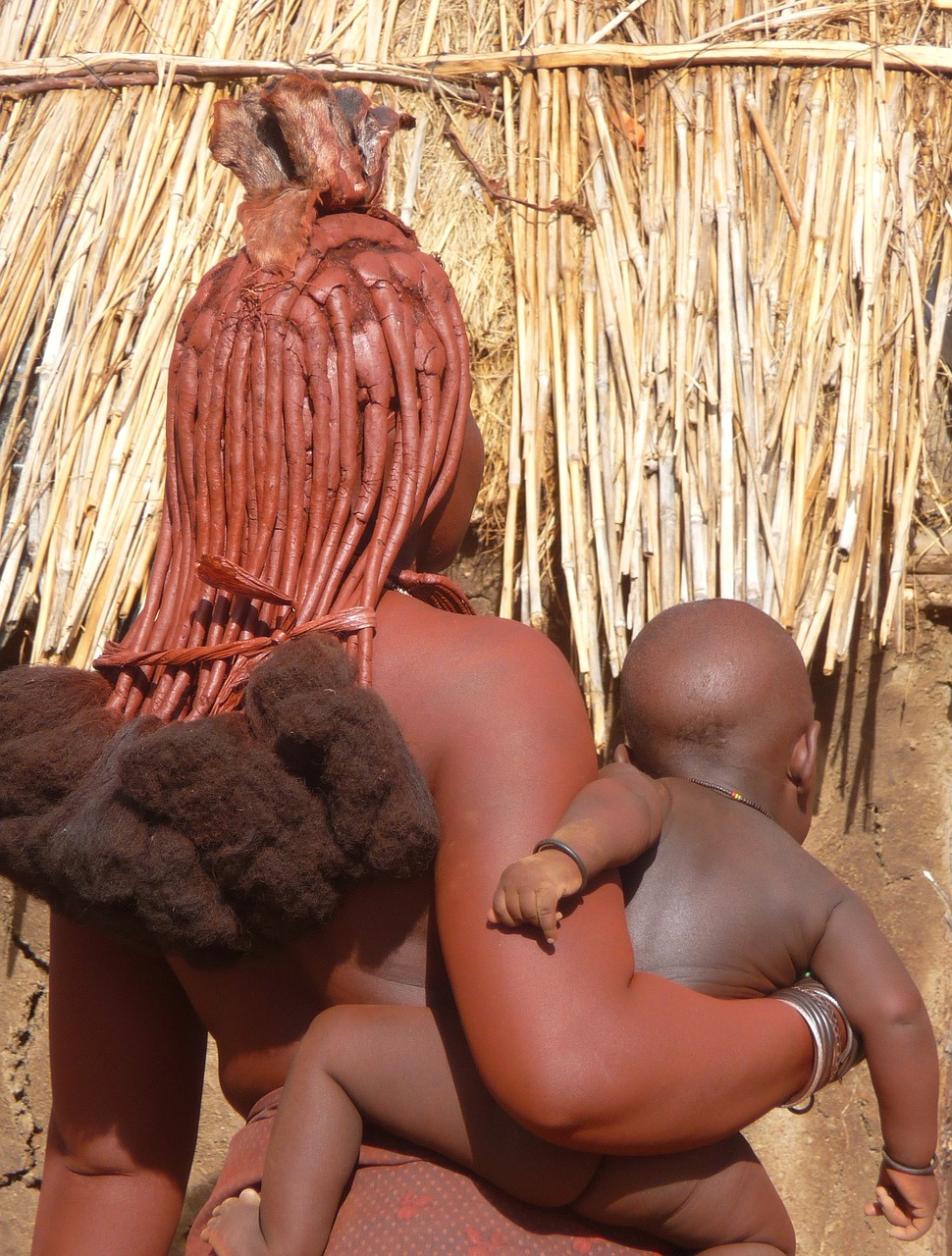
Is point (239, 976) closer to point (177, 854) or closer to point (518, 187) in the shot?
point (177, 854)

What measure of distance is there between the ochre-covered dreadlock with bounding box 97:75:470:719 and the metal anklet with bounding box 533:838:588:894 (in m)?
0.32

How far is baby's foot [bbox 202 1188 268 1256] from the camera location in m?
1.43

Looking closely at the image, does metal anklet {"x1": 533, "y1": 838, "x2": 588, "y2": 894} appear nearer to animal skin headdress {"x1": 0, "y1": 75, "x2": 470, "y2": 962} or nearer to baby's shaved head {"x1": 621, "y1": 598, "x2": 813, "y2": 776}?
animal skin headdress {"x1": 0, "y1": 75, "x2": 470, "y2": 962}

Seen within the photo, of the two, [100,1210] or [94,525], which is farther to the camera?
[94,525]

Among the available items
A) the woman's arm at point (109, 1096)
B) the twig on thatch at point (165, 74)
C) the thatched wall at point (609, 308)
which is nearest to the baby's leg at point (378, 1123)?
the woman's arm at point (109, 1096)

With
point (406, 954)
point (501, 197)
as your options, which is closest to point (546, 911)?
point (406, 954)

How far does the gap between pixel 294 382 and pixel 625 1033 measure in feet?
2.85

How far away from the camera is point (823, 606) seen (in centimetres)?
254

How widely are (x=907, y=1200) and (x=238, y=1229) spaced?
894 mm

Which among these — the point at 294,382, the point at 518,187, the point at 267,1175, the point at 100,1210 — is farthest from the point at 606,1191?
the point at 518,187

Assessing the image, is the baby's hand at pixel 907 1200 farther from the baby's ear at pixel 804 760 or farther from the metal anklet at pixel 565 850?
the metal anklet at pixel 565 850

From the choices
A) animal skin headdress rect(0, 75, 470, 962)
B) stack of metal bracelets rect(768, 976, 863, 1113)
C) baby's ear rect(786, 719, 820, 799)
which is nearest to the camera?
animal skin headdress rect(0, 75, 470, 962)

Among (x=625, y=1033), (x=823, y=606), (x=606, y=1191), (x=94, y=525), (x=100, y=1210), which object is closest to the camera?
(x=625, y=1033)

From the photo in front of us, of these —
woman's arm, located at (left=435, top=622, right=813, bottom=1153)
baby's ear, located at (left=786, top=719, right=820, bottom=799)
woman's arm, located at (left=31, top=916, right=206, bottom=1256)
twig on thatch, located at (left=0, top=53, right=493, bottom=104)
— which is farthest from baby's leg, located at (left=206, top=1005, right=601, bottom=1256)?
twig on thatch, located at (left=0, top=53, right=493, bottom=104)
